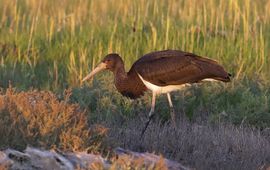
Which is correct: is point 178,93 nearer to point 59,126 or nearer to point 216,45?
point 216,45

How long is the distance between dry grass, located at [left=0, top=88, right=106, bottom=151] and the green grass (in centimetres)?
251

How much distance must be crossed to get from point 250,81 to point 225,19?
8.56 feet

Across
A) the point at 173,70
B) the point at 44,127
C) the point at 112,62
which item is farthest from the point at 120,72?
the point at 44,127

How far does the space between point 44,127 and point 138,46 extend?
5.37 m

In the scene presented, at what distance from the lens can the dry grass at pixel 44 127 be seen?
6105 mm

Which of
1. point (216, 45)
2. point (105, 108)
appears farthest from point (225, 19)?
point (105, 108)

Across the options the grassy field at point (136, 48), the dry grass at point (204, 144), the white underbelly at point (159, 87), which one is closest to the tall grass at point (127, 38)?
the grassy field at point (136, 48)

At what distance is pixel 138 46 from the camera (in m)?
11.4

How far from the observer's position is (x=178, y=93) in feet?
31.4

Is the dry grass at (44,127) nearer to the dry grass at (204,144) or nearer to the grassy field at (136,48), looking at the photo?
the dry grass at (204,144)

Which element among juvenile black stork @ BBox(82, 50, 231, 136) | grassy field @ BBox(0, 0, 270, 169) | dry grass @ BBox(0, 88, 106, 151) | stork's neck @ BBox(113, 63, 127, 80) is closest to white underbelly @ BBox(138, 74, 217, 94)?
juvenile black stork @ BBox(82, 50, 231, 136)

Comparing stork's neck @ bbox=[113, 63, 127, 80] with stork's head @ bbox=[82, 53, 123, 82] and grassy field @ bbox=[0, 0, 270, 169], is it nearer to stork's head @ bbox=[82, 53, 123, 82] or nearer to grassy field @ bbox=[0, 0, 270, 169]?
stork's head @ bbox=[82, 53, 123, 82]

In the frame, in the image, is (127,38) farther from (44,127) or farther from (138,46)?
(44,127)

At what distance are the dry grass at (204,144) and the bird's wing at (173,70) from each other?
654mm
